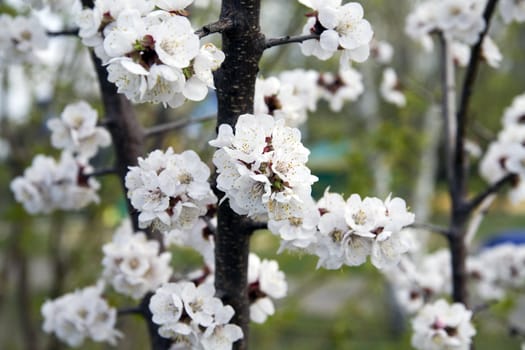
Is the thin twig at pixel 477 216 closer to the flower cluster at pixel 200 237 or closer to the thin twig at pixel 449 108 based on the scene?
the thin twig at pixel 449 108

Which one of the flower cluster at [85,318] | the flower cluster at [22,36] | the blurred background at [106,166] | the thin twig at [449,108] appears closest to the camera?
the flower cluster at [85,318]

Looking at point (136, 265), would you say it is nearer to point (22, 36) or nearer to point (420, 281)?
point (22, 36)

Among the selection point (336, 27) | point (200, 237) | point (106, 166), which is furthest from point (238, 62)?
point (106, 166)

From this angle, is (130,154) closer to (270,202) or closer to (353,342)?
(270,202)

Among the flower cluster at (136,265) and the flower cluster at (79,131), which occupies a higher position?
the flower cluster at (79,131)

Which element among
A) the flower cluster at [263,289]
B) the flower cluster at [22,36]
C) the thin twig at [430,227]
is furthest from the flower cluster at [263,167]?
the flower cluster at [22,36]

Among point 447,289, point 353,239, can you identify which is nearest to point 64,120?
point 353,239

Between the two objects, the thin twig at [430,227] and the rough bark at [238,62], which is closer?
the rough bark at [238,62]

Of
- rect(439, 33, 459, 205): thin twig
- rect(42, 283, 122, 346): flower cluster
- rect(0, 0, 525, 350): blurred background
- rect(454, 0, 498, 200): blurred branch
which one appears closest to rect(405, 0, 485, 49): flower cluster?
rect(454, 0, 498, 200): blurred branch
